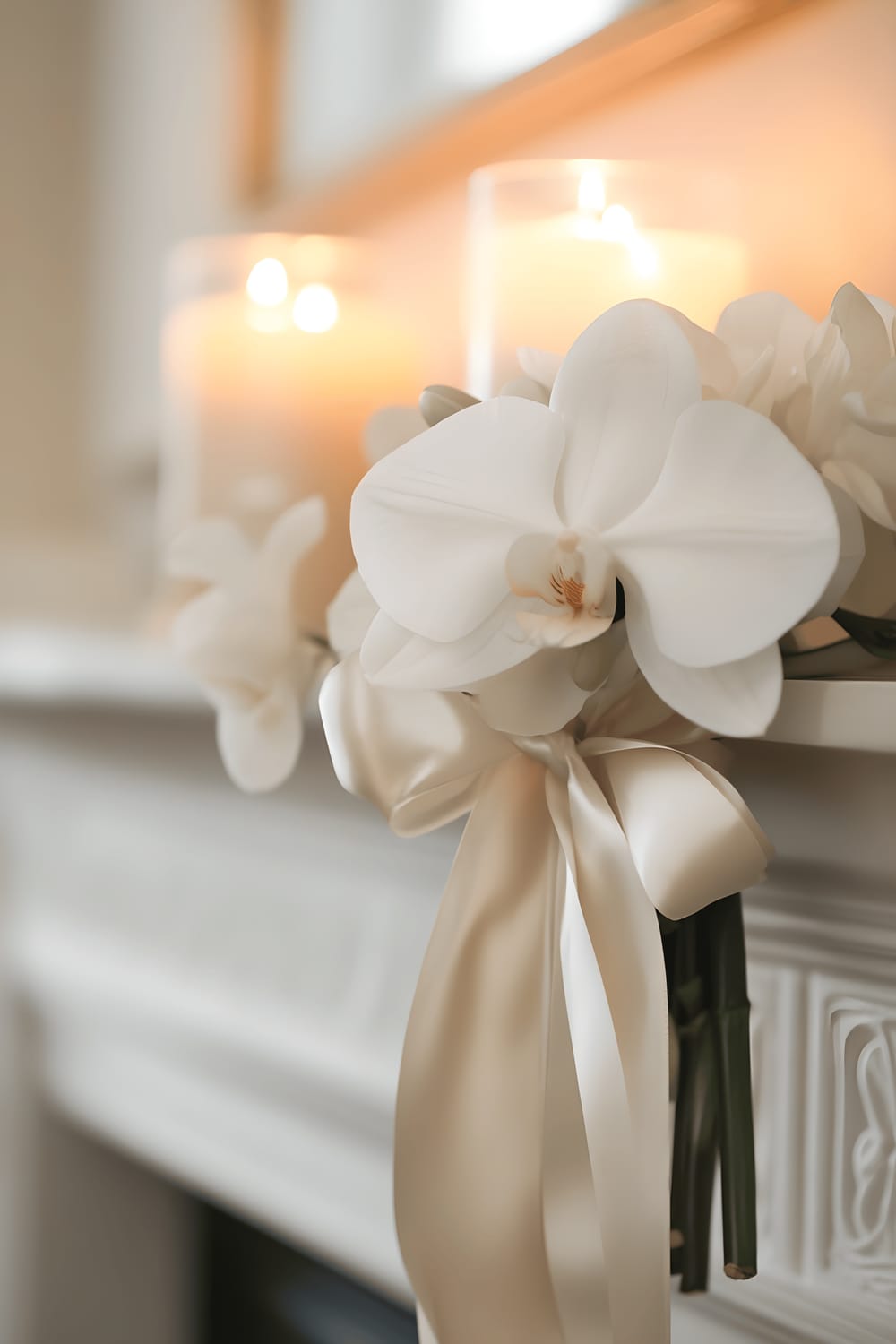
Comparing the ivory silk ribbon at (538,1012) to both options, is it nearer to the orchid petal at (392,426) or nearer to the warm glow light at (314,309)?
the orchid petal at (392,426)

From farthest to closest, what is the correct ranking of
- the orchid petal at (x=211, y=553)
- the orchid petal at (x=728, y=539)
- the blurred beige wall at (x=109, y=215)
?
1. the blurred beige wall at (x=109, y=215)
2. the orchid petal at (x=211, y=553)
3. the orchid petal at (x=728, y=539)

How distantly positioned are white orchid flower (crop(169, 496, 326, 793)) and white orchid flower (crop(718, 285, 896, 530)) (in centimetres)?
19

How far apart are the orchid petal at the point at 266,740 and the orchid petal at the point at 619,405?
184mm

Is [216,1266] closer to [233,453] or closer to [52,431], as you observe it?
[233,453]

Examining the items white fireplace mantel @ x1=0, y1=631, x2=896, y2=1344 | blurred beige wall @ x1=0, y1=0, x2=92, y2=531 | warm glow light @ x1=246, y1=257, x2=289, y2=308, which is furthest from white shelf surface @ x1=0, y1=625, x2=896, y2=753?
blurred beige wall @ x1=0, y1=0, x2=92, y2=531

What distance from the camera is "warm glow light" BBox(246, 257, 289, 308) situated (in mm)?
675

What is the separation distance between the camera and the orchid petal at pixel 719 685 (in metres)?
0.26

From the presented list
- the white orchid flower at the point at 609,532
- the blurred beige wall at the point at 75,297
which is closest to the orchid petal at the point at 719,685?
the white orchid flower at the point at 609,532

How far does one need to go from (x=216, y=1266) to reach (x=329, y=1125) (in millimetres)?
416

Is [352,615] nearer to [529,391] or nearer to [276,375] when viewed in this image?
[529,391]

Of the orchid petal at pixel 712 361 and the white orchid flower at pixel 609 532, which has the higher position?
the orchid petal at pixel 712 361

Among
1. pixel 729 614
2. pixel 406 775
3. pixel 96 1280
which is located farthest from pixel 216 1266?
pixel 729 614

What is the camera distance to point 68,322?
1.23m

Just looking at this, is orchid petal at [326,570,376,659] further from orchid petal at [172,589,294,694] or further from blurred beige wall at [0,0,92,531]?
blurred beige wall at [0,0,92,531]
